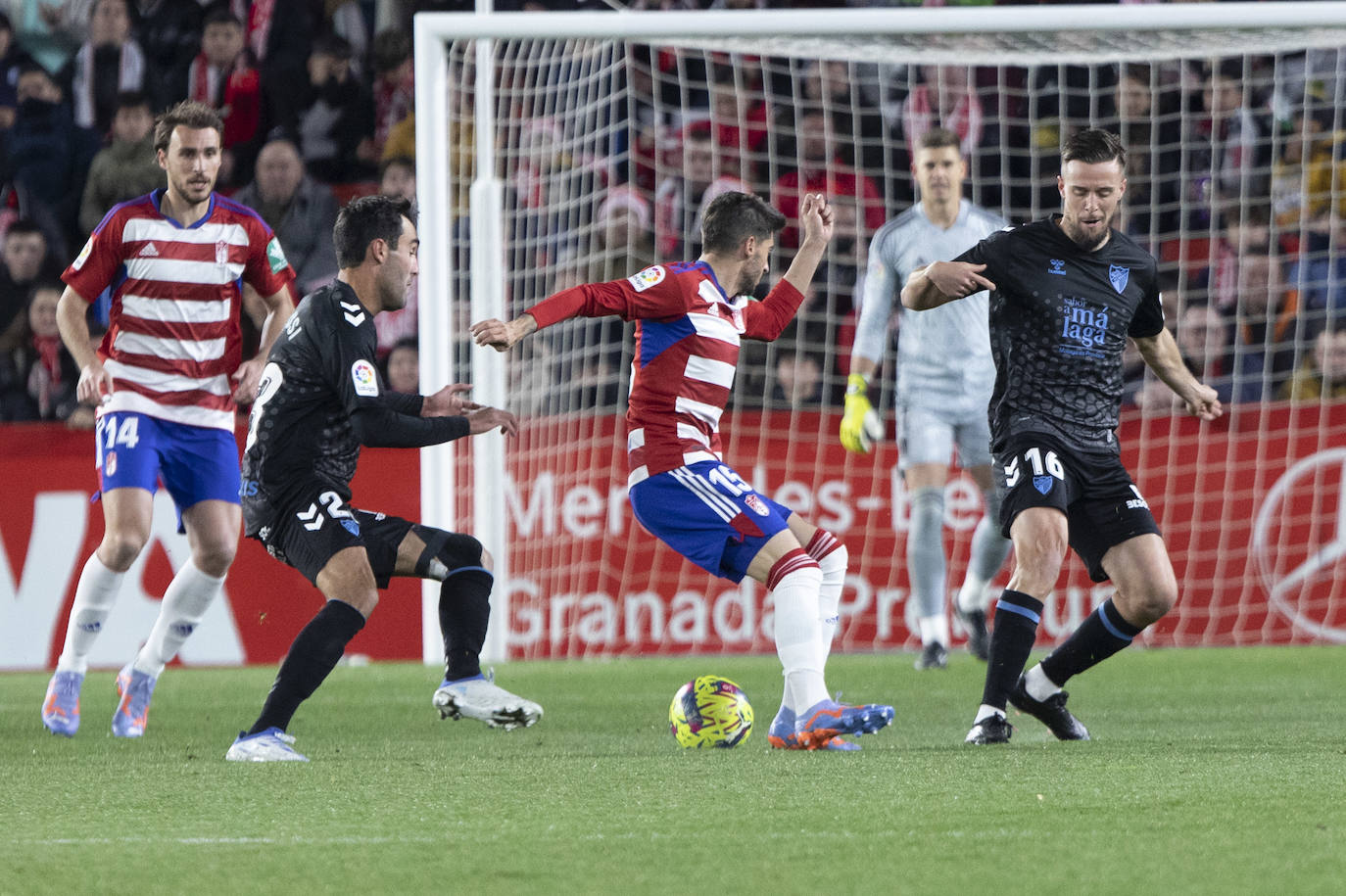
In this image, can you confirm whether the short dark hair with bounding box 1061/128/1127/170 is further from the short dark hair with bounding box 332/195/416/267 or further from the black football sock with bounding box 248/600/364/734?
the black football sock with bounding box 248/600/364/734

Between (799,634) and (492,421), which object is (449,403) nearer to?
(492,421)

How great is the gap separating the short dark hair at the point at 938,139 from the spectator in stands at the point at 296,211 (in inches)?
172

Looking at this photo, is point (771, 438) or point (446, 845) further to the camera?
point (771, 438)

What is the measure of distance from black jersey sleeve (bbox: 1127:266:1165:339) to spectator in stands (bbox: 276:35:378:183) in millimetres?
7577

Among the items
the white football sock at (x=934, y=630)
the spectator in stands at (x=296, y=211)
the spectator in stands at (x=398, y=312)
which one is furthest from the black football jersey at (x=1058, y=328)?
the spectator in stands at (x=296, y=211)

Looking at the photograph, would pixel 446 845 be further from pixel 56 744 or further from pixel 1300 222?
pixel 1300 222

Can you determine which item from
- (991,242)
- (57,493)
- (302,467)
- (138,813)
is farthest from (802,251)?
(57,493)

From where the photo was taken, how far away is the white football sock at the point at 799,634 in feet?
16.5

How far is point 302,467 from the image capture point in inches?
200

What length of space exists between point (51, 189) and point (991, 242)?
8075 millimetres

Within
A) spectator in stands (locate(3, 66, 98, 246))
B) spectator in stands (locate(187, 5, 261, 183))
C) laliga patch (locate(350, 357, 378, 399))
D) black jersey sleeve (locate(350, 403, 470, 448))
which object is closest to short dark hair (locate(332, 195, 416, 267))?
laliga patch (locate(350, 357, 378, 399))

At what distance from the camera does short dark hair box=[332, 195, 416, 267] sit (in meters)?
5.16

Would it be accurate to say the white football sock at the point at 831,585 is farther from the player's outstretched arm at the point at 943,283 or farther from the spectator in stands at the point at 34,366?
the spectator in stands at the point at 34,366

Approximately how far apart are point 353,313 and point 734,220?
1219mm
